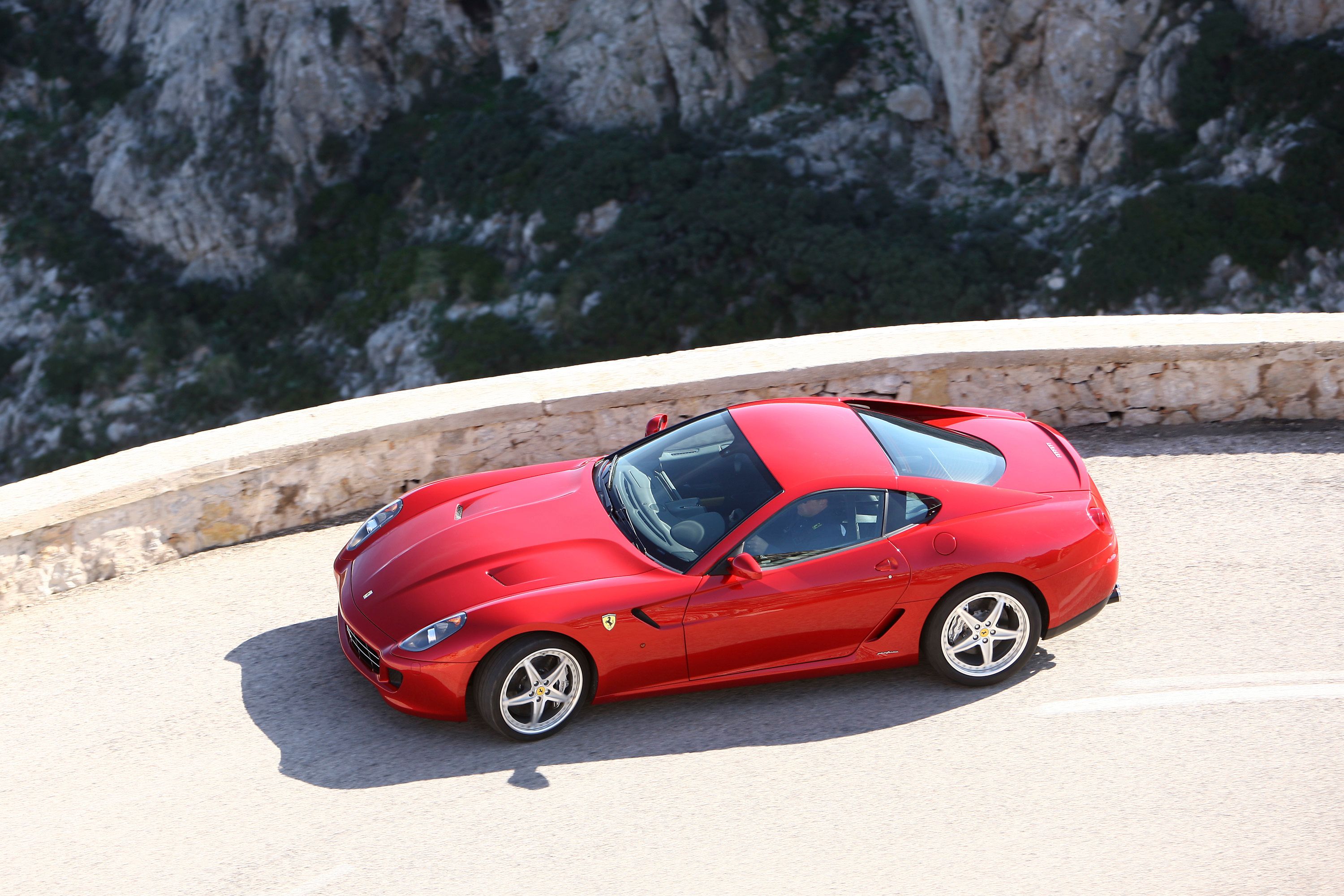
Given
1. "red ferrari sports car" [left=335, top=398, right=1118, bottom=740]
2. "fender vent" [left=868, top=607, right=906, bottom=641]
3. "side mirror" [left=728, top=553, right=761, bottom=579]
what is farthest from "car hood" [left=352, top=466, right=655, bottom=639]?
"fender vent" [left=868, top=607, right=906, bottom=641]

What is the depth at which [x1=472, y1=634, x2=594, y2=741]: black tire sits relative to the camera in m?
4.71

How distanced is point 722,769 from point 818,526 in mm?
1152

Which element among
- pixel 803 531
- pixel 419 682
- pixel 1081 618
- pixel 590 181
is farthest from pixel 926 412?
pixel 590 181

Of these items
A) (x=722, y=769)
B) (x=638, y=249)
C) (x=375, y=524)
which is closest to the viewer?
(x=722, y=769)

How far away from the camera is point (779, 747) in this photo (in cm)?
479

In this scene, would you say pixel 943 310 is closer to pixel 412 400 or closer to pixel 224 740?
pixel 412 400

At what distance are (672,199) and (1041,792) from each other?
22597 millimetres

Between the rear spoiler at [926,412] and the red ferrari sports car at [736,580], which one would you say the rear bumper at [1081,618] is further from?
the rear spoiler at [926,412]

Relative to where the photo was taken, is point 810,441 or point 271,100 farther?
point 271,100

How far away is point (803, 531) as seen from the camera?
4922 mm

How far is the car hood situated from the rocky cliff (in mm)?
16998

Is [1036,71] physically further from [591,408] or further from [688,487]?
[688,487]

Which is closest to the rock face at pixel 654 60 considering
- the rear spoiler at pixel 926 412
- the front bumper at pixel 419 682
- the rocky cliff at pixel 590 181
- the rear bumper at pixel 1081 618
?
the rocky cliff at pixel 590 181

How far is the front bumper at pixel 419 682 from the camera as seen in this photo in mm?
4707
